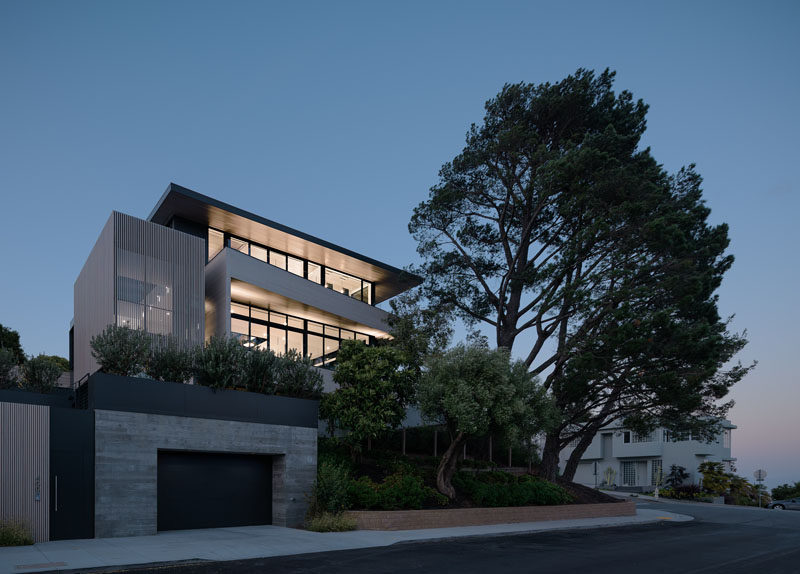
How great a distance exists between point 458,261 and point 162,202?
13.9 metres

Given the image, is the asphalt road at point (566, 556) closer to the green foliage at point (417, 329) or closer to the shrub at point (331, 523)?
the shrub at point (331, 523)

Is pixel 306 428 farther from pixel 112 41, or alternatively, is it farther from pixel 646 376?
pixel 112 41

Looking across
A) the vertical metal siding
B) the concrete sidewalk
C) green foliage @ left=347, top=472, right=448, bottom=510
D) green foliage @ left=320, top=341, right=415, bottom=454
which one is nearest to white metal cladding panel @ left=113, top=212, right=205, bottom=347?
the vertical metal siding

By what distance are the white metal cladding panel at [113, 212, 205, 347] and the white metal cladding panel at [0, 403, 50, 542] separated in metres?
8.32

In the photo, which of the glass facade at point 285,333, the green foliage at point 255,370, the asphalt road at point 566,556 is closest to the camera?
the asphalt road at point 566,556

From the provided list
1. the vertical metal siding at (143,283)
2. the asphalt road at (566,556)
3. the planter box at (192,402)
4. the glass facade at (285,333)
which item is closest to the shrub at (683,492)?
the asphalt road at (566,556)

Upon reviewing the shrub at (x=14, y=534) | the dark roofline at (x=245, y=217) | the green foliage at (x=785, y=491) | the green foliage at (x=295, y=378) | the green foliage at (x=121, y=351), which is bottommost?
the green foliage at (x=785, y=491)

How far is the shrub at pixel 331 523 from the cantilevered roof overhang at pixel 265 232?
15262 millimetres

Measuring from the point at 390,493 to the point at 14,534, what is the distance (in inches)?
397

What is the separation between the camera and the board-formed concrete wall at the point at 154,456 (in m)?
15.4

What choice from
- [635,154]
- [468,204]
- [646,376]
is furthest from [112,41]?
[646,376]

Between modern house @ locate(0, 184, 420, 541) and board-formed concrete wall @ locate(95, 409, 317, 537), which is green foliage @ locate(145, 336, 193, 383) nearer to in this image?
modern house @ locate(0, 184, 420, 541)

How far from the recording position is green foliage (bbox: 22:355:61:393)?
1952 cm

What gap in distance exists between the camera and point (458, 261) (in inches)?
1211
